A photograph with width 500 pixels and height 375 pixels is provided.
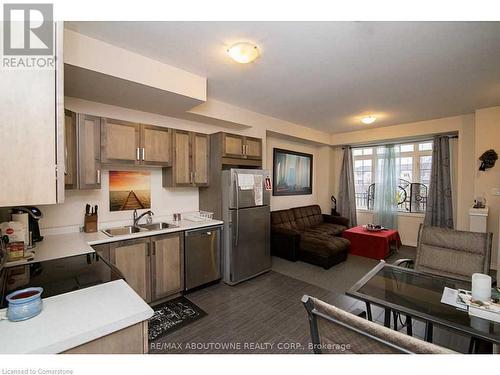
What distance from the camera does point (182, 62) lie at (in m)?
2.31

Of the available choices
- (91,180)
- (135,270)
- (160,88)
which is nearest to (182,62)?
(160,88)

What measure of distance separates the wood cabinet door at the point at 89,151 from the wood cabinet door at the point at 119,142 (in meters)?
0.05

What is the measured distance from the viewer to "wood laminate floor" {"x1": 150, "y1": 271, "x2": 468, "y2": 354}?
1.97 meters

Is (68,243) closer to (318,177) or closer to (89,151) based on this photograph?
(89,151)

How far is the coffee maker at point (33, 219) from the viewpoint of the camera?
2.02 meters

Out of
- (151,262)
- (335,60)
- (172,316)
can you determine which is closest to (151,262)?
(151,262)

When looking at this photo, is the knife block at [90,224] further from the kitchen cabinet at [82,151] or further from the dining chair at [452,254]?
the dining chair at [452,254]

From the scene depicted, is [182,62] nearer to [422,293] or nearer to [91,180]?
[91,180]

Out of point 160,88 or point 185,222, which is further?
point 185,222

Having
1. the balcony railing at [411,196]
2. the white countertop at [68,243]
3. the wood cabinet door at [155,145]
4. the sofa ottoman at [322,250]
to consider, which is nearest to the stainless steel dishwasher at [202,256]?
the white countertop at [68,243]

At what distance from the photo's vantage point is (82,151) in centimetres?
232
